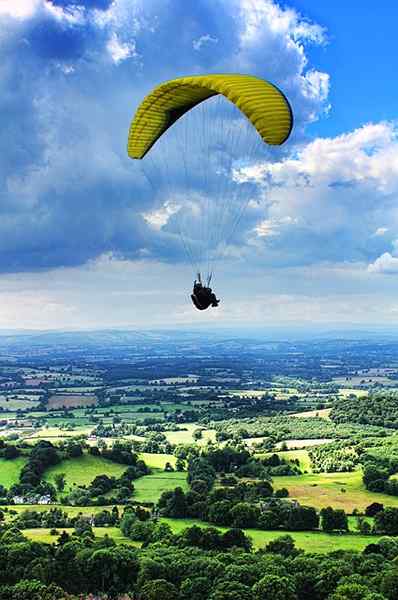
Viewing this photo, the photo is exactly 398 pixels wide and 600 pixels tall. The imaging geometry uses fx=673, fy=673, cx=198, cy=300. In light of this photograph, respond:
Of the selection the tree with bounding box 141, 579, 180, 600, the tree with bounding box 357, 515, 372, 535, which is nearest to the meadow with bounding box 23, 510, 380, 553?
the tree with bounding box 357, 515, 372, 535

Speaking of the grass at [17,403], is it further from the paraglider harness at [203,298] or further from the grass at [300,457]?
the paraglider harness at [203,298]

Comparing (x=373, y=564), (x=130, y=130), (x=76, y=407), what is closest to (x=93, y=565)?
(x=373, y=564)

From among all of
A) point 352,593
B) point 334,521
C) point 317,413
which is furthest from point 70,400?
point 352,593

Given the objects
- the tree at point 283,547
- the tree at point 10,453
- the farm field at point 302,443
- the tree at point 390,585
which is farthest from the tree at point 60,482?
the tree at point 390,585

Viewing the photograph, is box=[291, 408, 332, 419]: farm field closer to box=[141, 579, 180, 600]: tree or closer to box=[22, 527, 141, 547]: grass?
box=[22, 527, 141, 547]: grass

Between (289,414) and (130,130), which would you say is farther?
(289,414)

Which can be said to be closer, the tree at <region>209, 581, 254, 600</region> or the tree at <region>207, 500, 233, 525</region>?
the tree at <region>209, 581, 254, 600</region>

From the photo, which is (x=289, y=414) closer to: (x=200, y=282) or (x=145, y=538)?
(x=145, y=538)
